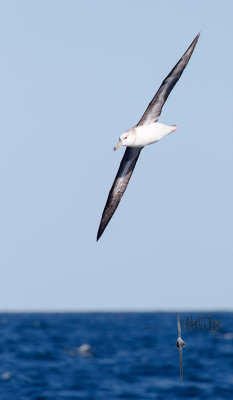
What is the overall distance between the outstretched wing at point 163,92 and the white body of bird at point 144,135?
370 millimetres

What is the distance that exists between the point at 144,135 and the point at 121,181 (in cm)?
174

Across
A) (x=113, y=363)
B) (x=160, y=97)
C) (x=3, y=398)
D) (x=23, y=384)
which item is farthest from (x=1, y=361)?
(x=160, y=97)

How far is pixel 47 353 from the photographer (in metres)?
89.6

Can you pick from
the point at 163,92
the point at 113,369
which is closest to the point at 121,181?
the point at 163,92

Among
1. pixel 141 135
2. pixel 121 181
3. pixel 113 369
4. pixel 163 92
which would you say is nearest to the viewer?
pixel 141 135

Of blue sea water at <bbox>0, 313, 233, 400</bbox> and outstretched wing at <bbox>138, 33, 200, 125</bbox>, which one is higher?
outstretched wing at <bbox>138, 33, 200, 125</bbox>

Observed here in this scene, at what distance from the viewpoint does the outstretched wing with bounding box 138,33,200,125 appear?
12643mm

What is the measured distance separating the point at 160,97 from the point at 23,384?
2025 inches

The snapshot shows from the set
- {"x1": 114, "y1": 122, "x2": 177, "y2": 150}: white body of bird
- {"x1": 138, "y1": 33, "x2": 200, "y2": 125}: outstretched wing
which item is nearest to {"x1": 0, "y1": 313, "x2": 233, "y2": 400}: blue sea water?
{"x1": 138, "y1": 33, "x2": 200, "y2": 125}: outstretched wing

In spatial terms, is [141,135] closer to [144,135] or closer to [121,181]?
[144,135]

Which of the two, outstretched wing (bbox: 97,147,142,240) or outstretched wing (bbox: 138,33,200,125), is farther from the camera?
outstretched wing (bbox: 97,147,142,240)

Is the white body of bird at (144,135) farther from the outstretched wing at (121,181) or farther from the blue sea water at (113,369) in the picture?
the blue sea water at (113,369)

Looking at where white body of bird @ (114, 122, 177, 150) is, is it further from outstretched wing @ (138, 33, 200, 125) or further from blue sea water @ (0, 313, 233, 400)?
blue sea water @ (0, 313, 233, 400)

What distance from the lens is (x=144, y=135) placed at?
480 inches
